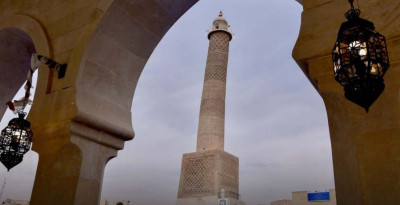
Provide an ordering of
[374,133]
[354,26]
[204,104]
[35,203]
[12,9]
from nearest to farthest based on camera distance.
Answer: [354,26]
[374,133]
[35,203]
[12,9]
[204,104]

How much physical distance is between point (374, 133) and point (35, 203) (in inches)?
128

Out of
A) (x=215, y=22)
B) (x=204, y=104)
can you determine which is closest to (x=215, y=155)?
(x=204, y=104)

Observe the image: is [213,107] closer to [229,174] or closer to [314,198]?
[229,174]

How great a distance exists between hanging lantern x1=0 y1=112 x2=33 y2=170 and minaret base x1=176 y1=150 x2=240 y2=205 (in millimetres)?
12918

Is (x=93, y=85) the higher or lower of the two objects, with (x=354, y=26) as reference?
higher

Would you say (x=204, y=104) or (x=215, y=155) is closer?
(x=215, y=155)

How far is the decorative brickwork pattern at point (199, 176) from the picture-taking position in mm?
16547

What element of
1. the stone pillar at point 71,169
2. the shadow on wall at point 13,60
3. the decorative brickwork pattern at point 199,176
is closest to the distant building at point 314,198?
the decorative brickwork pattern at point 199,176

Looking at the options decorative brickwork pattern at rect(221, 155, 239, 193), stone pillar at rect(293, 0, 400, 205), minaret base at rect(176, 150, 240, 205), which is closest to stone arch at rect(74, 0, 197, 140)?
stone pillar at rect(293, 0, 400, 205)

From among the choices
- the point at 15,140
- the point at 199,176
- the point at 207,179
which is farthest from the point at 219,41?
the point at 15,140

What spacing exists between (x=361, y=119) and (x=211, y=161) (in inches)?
590

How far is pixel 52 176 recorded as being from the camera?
3494 millimetres

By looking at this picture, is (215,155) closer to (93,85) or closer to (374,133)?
(93,85)

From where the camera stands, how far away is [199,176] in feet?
56.2
